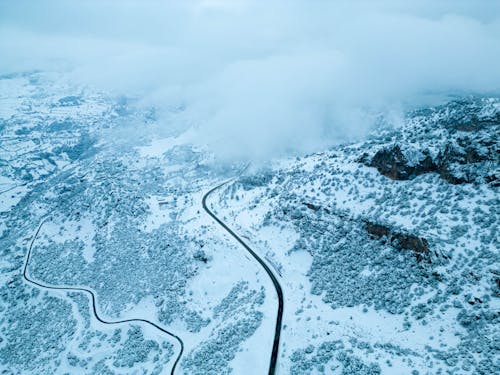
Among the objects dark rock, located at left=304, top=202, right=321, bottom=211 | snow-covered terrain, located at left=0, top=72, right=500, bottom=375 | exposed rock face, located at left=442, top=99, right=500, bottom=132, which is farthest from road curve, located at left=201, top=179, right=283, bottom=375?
A: exposed rock face, located at left=442, top=99, right=500, bottom=132

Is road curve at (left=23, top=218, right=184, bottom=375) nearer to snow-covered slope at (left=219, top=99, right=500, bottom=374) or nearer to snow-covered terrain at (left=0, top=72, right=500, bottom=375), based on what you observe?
snow-covered terrain at (left=0, top=72, right=500, bottom=375)

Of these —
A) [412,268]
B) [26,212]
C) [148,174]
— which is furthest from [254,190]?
[26,212]

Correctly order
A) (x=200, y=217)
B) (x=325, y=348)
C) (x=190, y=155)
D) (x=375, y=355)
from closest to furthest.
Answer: (x=375, y=355), (x=325, y=348), (x=200, y=217), (x=190, y=155)

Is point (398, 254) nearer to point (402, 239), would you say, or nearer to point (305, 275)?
point (402, 239)

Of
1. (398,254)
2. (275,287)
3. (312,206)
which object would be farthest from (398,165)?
(275,287)

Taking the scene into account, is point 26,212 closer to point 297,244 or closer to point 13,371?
point 13,371

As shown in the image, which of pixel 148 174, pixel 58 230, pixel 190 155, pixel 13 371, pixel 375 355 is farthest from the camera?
pixel 190 155

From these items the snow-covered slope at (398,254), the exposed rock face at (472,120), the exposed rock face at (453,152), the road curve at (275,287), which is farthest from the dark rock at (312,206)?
the exposed rock face at (472,120)

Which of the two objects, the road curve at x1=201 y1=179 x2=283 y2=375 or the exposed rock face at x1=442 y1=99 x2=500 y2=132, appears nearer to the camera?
the road curve at x1=201 y1=179 x2=283 y2=375
